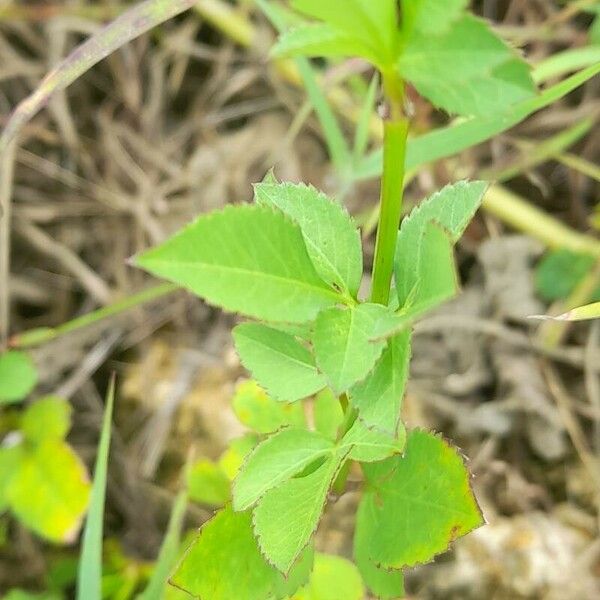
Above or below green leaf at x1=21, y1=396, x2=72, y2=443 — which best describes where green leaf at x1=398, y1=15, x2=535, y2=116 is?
above

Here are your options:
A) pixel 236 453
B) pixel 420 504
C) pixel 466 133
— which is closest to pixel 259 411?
pixel 236 453

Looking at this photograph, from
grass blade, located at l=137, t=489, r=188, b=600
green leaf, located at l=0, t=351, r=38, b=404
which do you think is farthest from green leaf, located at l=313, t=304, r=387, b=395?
green leaf, located at l=0, t=351, r=38, b=404

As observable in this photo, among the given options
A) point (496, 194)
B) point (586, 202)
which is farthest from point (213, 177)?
point (586, 202)

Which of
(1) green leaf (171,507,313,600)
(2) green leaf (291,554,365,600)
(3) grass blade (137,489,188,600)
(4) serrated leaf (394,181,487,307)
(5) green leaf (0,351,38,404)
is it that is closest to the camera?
(4) serrated leaf (394,181,487,307)

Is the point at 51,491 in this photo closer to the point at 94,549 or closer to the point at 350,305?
the point at 94,549

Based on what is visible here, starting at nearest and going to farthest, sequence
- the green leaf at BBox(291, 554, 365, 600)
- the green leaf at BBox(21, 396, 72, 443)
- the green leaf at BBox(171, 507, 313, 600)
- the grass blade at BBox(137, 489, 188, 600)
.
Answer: the green leaf at BBox(171, 507, 313, 600), the green leaf at BBox(291, 554, 365, 600), the grass blade at BBox(137, 489, 188, 600), the green leaf at BBox(21, 396, 72, 443)

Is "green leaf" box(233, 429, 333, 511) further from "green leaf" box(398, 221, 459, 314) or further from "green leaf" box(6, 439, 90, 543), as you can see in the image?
"green leaf" box(6, 439, 90, 543)

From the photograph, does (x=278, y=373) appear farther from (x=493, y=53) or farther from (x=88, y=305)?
(x=88, y=305)
